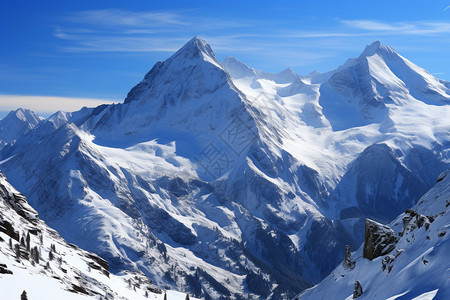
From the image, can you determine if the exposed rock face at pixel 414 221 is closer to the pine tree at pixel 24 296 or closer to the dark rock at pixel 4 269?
the pine tree at pixel 24 296

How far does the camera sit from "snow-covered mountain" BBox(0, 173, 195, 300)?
77750 millimetres

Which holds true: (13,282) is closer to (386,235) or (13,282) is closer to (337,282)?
(337,282)

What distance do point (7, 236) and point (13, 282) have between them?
29.4 metres

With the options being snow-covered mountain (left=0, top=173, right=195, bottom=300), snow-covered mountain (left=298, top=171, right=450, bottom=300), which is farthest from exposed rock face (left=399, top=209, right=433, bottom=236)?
snow-covered mountain (left=0, top=173, right=195, bottom=300)

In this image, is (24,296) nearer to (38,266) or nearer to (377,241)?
(38,266)

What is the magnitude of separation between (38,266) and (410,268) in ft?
217

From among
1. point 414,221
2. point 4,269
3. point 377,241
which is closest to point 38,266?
point 4,269

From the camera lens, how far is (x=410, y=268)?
174 ft

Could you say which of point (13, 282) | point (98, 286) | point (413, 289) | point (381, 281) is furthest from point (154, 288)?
point (413, 289)

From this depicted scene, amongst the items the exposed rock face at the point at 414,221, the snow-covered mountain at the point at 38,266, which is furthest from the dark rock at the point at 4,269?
the exposed rock face at the point at 414,221

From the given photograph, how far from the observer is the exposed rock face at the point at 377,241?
7425 centimetres

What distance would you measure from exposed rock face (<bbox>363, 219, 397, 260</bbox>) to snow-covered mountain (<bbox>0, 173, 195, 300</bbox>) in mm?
45449

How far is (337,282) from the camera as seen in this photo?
81.6 m

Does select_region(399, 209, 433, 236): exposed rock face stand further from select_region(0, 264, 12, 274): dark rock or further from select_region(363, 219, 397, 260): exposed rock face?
select_region(0, 264, 12, 274): dark rock
